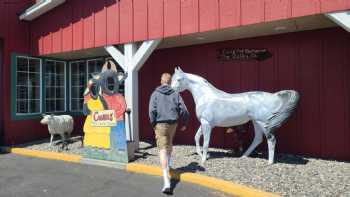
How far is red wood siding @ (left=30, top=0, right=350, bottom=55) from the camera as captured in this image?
5.88 meters

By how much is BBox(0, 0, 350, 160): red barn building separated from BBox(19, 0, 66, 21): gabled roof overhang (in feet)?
0.09

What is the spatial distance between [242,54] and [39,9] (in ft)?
19.3

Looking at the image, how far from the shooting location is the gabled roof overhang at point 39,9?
9.07 meters

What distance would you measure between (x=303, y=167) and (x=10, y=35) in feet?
27.5

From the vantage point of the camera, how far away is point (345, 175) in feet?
17.6

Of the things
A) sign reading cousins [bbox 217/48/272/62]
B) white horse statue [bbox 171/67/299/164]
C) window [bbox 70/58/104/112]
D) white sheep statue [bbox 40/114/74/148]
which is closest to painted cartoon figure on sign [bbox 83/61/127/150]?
white horse statue [bbox 171/67/299/164]

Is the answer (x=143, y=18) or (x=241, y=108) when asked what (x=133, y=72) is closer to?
(x=143, y=18)

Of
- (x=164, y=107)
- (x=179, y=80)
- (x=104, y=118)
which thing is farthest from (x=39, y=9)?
(x=164, y=107)

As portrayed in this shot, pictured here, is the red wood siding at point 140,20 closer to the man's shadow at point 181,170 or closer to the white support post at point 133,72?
the white support post at point 133,72

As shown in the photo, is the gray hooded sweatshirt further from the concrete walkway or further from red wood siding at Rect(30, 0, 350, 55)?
red wood siding at Rect(30, 0, 350, 55)

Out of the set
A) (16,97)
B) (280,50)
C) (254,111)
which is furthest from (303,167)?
(16,97)

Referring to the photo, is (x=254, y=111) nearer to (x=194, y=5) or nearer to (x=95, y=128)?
(x=194, y=5)

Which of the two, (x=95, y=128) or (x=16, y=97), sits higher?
(x=16, y=97)

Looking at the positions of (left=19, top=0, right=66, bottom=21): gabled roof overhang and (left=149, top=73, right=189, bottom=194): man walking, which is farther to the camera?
(left=19, top=0, right=66, bottom=21): gabled roof overhang
